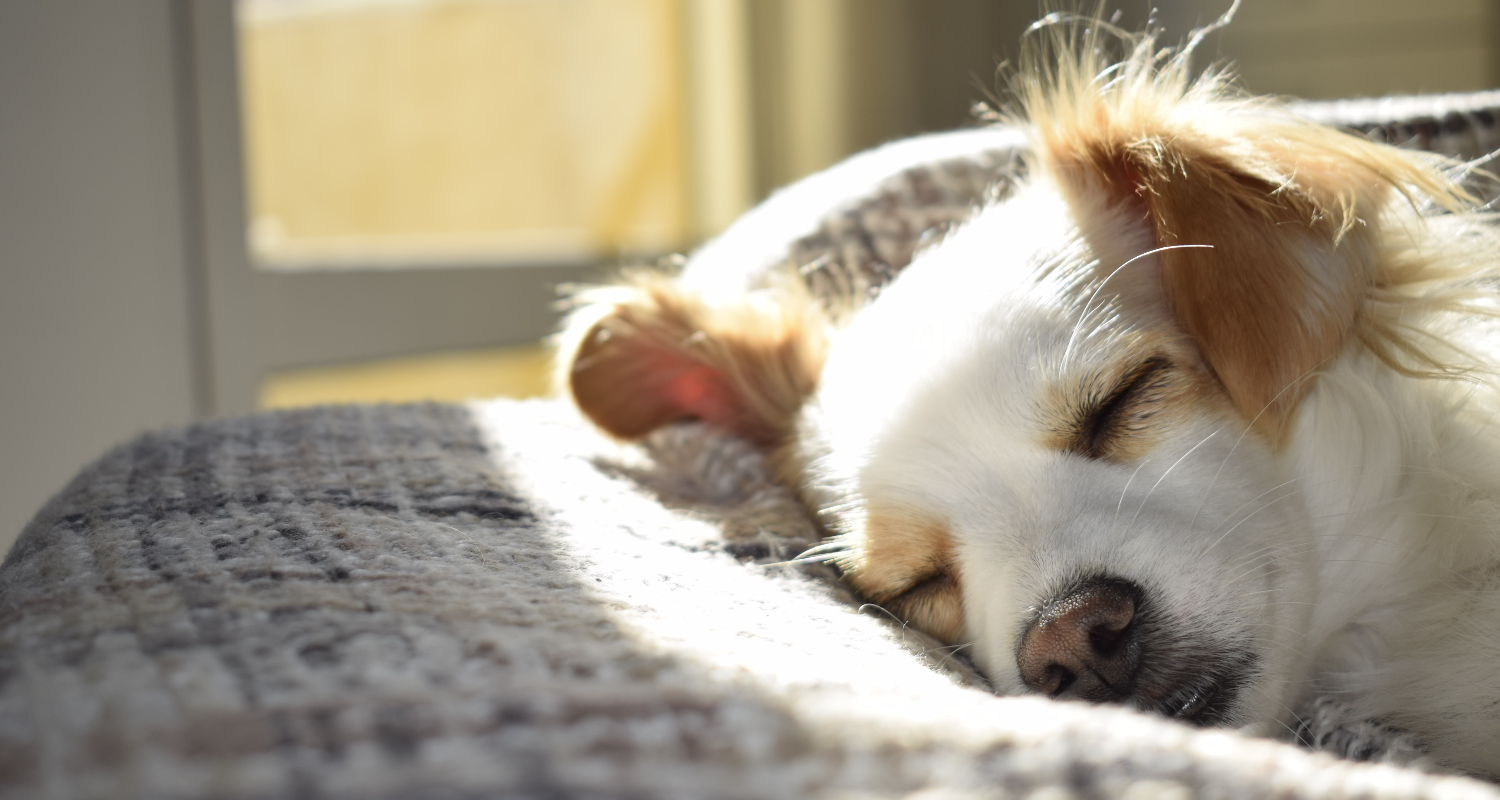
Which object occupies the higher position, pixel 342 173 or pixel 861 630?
pixel 342 173

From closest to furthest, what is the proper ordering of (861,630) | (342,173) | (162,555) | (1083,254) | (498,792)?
(498,792) → (162,555) → (861,630) → (1083,254) → (342,173)

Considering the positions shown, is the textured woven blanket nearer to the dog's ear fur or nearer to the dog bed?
the dog bed

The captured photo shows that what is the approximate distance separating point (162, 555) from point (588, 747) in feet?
1.36

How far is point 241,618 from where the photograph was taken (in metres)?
0.57

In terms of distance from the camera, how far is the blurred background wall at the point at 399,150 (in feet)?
6.30

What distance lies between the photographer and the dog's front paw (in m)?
0.81

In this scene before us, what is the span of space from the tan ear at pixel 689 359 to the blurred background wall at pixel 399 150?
997 mm

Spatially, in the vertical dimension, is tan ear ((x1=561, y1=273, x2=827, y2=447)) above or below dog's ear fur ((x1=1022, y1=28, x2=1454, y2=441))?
below

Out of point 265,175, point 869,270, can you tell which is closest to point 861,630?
point 869,270

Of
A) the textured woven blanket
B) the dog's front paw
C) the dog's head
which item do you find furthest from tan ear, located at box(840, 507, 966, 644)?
the dog's front paw

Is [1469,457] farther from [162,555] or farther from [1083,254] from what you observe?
[162,555]

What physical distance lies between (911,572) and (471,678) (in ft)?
2.14

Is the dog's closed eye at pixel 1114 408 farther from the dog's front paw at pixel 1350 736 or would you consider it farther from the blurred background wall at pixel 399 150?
the blurred background wall at pixel 399 150

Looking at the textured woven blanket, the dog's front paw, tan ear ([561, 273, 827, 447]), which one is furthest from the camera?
tan ear ([561, 273, 827, 447])
